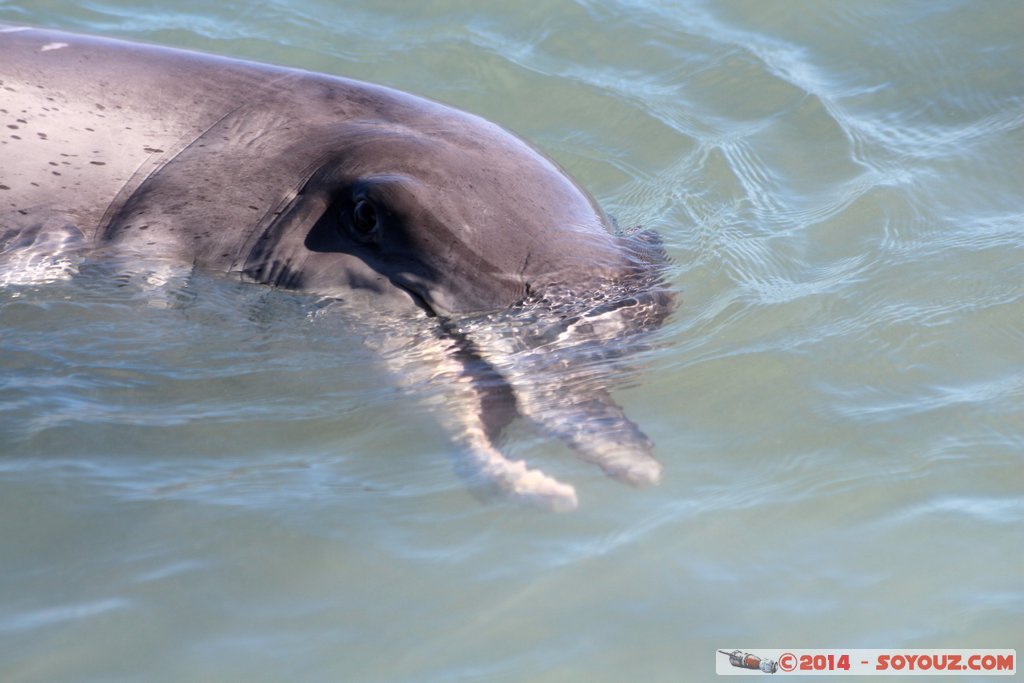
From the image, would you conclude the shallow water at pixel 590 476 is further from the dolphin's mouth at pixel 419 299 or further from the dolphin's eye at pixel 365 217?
the dolphin's eye at pixel 365 217

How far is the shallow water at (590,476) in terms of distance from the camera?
157 inches

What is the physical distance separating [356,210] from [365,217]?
5cm

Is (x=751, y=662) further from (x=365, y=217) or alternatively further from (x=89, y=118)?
(x=89, y=118)

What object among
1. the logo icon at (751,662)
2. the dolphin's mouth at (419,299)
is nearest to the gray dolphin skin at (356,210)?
the dolphin's mouth at (419,299)

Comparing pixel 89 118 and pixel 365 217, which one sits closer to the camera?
pixel 365 217

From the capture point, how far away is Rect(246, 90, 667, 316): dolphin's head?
506 cm

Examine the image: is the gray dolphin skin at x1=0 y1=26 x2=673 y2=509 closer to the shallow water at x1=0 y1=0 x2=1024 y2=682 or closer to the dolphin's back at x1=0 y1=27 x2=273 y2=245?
the dolphin's back at x1=0 y1=27 x2=273 y2=245

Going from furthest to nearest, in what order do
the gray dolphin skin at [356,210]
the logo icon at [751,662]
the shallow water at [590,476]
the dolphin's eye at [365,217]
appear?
the dolphin's eye at [365,217] → the gray dolphin skin at [356,210] → the shallow water at [590,476] → the logo icon at [751,662]

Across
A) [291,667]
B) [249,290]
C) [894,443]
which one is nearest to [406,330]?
[249,290]

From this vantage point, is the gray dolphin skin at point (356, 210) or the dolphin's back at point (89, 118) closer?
the gray dolphin skin at point (356, 210)

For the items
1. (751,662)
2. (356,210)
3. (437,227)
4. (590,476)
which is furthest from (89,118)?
(751,662)

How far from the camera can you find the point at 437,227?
5094 mm

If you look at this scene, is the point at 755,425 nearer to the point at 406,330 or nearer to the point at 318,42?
the point at 406,330

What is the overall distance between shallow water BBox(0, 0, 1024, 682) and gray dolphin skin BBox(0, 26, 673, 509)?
189 mm
